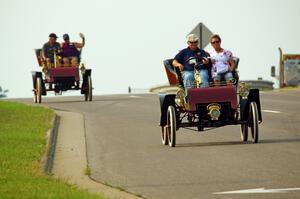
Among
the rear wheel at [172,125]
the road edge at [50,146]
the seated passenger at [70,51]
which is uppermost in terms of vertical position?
the seated passenger at [70,51]

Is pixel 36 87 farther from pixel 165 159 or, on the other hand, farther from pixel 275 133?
pixel 165 159

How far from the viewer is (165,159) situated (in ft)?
62.1

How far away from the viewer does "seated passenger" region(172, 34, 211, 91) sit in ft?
73.8

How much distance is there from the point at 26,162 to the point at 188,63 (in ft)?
17.6

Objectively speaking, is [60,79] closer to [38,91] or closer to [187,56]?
[38,91]

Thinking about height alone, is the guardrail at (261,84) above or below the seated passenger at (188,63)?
below

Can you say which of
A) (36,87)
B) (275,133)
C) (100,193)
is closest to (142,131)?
(275,133)

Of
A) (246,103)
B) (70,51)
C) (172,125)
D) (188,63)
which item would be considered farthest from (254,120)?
(70,51)

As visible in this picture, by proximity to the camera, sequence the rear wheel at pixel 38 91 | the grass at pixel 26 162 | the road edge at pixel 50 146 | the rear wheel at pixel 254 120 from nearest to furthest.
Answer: the grass at pixel 26 162 < the road edge at pixel 50 146 < the rear wheel at pixel 254 120 < the rear wheel at pixel 38 91

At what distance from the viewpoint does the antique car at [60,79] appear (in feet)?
143

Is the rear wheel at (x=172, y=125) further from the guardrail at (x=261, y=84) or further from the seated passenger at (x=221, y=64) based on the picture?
the guardrail at (x=261, y=84)

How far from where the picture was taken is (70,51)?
144 ft

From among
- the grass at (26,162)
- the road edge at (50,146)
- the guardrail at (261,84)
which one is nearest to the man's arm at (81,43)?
the grass at (26,162)

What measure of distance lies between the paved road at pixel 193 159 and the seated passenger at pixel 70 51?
43.1ft
